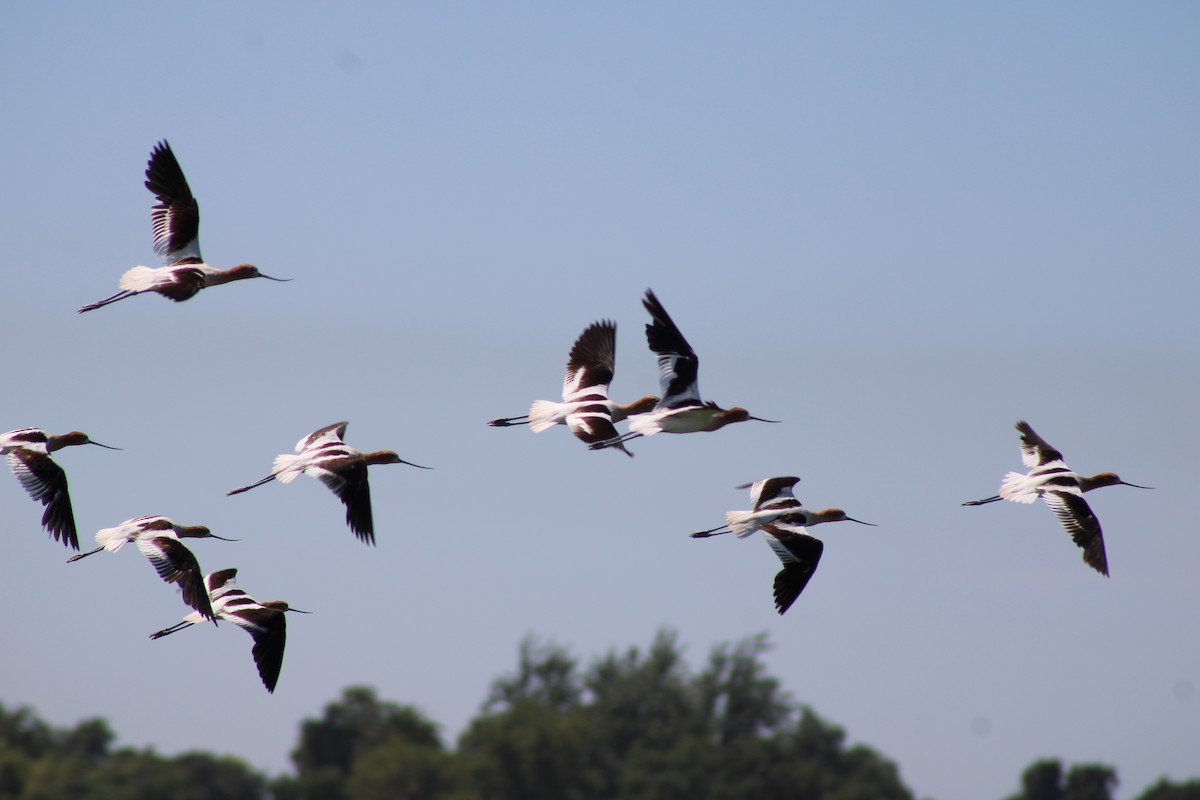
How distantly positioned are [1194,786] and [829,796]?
92.4 feet

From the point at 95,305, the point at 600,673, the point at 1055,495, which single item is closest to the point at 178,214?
the point at 95,305

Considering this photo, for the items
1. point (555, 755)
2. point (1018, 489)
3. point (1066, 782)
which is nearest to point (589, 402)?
point (1018, 489)

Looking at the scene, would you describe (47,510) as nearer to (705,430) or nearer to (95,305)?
(95,305)

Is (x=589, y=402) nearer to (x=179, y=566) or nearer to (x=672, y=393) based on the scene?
(x=672, y=393)

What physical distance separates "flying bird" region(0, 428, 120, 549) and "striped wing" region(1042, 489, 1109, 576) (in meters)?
11.1

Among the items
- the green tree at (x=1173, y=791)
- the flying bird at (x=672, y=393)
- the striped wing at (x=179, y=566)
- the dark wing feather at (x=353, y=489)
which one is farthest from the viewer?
the green tree at (x=1173, y=791)

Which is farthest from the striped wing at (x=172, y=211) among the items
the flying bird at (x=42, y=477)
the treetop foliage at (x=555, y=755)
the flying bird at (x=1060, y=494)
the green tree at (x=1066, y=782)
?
the green tree at (x=1066, y=782)

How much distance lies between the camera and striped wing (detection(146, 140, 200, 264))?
20.2 metres

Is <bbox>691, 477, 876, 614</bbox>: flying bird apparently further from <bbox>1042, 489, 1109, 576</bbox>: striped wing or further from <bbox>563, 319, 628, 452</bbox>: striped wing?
<bbox>1042, 489, 1109, 576</bbox>: striped wing

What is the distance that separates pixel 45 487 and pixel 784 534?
8.37m

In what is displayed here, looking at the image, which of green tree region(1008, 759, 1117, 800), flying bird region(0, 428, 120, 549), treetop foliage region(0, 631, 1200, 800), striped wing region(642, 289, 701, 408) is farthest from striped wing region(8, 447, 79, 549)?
green tree region(1008, 759, 1117, 800)

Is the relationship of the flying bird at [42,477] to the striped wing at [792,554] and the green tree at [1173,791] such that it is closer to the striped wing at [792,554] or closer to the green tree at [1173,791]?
the striped wing at [792,554]

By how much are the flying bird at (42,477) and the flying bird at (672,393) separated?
6.02m

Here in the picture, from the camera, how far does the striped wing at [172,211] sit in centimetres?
2022
